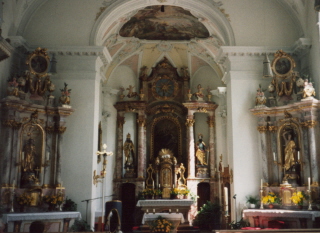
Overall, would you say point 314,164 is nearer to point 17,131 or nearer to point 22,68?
point 17,131

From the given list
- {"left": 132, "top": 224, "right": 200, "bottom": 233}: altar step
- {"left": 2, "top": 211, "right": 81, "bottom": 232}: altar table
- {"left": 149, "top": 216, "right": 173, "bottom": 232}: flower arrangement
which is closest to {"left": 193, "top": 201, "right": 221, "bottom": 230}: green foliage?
{"left": 132, "top": 224, "right": 200, "bottom": 233}: altar step

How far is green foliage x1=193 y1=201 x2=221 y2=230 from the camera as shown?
16.4 metres

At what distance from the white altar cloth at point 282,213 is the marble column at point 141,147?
6.56 m

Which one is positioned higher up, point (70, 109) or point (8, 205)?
point (70, 109)

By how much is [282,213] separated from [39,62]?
8.78m

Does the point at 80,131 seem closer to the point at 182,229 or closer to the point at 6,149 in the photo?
the point at 6,149

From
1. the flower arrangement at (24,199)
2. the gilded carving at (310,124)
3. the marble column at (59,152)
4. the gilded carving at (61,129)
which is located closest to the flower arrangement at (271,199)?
the gilded carving at (310,124)

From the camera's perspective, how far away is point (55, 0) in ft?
46.2

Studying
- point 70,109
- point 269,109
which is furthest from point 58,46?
point 269,109

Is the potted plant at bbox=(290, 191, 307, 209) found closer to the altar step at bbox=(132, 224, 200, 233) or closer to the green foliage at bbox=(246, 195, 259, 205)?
the green foliage at bbox=(246, 195, 259, 205)

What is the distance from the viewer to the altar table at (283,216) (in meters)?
11.0

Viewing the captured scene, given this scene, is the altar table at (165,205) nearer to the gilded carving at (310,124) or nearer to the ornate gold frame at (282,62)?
the gilded carving at (310,124)

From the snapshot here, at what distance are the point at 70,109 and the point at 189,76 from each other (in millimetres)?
7966

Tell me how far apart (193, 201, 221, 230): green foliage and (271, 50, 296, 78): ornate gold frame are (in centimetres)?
614
